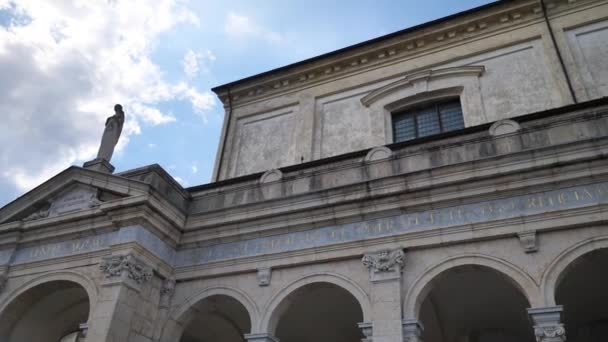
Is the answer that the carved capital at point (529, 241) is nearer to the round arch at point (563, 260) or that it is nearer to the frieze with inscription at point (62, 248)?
the round arch at point (563, 260)

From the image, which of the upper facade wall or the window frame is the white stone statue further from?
the window frame

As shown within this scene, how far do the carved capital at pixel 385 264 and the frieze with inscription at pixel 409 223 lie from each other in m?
0.47

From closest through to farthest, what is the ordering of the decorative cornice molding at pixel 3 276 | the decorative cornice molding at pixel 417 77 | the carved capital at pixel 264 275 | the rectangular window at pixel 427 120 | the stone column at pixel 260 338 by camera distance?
Answer: 1. the stone column at pixel 260 338
2. the carved capital at pixel 264 275
3. the decorative cornice molding at pixel 3 276
4. the rectangular window at pixel 427 120
5. the decorative cornice molding at pixel 417 77

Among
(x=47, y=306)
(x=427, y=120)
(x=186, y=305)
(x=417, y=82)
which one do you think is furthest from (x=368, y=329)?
(x=417, y=82)

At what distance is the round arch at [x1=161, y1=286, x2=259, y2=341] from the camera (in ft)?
38.2

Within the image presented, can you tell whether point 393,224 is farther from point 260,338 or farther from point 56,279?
point 56,279

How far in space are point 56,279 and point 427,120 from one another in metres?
11.2

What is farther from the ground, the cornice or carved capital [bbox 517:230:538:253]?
the cornice

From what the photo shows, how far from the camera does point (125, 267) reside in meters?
11.3

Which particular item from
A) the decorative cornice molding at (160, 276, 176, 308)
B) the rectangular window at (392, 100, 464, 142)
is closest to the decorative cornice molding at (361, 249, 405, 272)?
the decorative cornice molding at (160, 276, 176, 308)

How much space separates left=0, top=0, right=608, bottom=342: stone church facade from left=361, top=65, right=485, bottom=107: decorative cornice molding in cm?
5

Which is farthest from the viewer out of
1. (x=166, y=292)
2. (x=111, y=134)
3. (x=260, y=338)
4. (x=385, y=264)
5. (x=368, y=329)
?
(x=111, y=134)

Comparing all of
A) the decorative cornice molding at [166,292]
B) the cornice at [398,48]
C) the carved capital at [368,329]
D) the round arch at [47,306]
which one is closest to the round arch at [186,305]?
the decorative cornice molding at [166,292]

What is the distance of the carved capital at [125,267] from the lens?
11.3 metres
